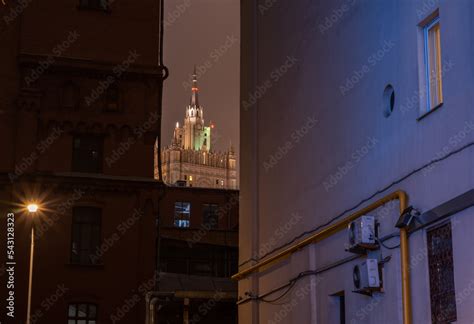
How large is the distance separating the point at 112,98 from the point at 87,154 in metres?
2.62

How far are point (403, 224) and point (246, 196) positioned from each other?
393 inches

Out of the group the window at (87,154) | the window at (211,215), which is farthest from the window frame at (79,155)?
the window at (211,215)

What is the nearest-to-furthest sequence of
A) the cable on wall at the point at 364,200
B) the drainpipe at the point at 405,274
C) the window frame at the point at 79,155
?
the cable on wall at the point at 364,200 < the drainpipe at the point at 405,274 < the window frame at the point at 79,155

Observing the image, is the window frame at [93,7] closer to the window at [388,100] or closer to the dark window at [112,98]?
the dark window at [112,98]

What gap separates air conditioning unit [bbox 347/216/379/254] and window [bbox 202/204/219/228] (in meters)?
42.5

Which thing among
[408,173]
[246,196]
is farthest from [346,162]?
[246,196]

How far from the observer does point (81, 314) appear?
36.3 metres

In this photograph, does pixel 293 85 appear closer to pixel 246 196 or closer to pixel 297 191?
pixel 297 191

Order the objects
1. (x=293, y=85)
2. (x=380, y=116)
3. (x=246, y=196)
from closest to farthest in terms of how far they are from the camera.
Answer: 1. (x=380, y=116)
2. (x=293, y=85)
3. (x=246, y=196)

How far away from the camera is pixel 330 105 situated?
61.5 ft

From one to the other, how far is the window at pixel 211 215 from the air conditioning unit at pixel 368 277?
4243 centimetres

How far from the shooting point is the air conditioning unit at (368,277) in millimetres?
15328

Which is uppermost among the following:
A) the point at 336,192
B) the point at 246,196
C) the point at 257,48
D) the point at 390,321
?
the point at 257,48

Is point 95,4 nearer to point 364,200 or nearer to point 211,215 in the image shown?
point 211,215
